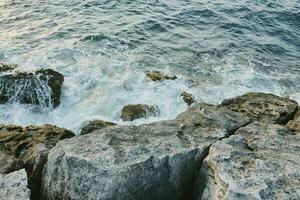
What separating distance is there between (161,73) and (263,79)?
407 centimetres

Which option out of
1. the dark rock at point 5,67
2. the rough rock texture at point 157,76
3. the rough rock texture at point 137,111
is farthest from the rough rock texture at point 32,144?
the rough rock texture at point 157,76

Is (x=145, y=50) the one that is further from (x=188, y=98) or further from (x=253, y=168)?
(x=253, y=168)

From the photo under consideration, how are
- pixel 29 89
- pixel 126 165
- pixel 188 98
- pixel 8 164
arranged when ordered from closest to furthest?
pixel 126 165 < pixel 8 164 < pixel 29 89 < pixel 188 98

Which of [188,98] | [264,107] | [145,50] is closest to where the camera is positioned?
[264,107]

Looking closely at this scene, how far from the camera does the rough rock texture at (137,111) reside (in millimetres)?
13219

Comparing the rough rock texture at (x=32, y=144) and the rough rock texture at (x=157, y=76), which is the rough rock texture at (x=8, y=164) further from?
the rough rock texture at (x=157, y=76)

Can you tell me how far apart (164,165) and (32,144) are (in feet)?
12.1

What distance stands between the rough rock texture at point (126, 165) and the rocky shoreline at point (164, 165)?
0.05 feet

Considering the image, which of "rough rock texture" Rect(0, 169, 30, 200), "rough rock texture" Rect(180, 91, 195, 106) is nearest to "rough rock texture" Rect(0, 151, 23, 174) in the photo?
"rough rock texture" Rect(0, 169, 30, 200)

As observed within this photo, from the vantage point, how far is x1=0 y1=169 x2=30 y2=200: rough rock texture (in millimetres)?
6075

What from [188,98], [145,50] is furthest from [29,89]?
[145,50]

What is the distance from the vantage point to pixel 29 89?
13875mm

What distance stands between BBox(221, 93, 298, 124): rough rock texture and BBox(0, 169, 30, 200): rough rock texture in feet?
20.6

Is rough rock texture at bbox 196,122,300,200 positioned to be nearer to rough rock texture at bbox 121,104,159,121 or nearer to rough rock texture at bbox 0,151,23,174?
rough rock texture at bbox 0,151,23,174
